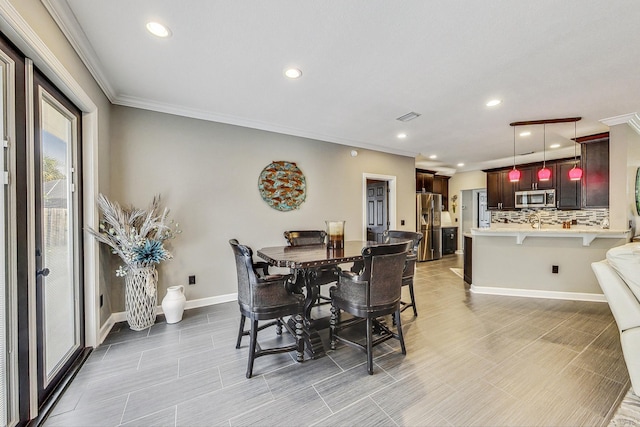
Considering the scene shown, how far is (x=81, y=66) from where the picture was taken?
2117mm

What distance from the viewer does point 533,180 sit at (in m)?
5.88

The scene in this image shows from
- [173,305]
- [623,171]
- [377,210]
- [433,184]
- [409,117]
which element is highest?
[409,117]

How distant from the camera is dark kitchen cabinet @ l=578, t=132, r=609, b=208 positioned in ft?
13.2

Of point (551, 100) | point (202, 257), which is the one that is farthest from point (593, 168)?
point (202, 257)

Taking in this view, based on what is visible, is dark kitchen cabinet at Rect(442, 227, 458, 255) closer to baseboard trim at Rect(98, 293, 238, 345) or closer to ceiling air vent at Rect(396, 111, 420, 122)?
ceiling air vent at Rect(396, 111, 420, 122)

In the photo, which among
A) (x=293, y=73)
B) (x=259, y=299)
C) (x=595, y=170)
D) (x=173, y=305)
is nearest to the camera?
(x=259, y=299)

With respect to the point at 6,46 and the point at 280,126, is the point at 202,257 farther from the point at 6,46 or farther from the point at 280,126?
the point at 6,46

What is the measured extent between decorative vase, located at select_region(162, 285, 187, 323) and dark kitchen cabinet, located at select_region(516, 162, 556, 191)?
7.32 metres

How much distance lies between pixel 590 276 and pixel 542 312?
1.14 meters

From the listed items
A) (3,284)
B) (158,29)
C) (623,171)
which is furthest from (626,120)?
(3,284)

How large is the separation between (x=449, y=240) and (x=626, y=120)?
14.7ft

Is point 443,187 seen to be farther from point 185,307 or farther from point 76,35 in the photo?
point 76,35

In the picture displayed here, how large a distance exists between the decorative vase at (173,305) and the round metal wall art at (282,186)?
5.50ft

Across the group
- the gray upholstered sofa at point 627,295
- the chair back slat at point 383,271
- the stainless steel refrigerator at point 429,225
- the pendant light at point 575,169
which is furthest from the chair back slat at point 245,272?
the stainless steel refrigerator at point 429,225
